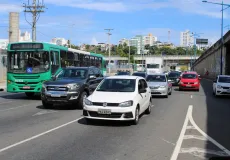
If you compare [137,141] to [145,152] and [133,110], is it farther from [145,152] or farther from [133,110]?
[133,110]

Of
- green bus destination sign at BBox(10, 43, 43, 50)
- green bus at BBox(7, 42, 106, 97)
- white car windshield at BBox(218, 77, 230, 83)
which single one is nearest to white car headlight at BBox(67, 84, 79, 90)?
green bus at BBox(7, 42, 106, 97)

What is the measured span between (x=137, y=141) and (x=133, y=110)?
2.14 metres

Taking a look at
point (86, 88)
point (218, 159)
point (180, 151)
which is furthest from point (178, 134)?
point (86, 88)

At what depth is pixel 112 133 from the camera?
916 cm

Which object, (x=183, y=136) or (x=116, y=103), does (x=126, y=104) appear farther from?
(x=183, y=136)

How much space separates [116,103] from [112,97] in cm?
36

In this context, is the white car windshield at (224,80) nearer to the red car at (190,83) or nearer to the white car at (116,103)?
the red car at (190,83)

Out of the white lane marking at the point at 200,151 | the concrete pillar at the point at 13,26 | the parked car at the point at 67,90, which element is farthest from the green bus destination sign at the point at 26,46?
the concrete pillar at the point at 13,26

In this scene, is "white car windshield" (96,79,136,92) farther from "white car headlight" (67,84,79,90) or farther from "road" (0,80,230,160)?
"white car headlight" (67,84,79,90)

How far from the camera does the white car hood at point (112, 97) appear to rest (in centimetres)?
1012

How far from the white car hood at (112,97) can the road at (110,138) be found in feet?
2.67

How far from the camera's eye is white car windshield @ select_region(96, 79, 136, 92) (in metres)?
11.3

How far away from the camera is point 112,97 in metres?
10.3

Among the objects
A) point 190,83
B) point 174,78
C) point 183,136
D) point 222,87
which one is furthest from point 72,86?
point 174,78
